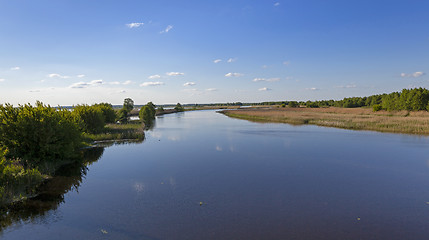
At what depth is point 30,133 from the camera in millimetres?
20656

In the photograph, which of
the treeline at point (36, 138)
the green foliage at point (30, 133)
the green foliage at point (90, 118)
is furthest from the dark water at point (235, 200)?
the green foliage at point (90, 118)

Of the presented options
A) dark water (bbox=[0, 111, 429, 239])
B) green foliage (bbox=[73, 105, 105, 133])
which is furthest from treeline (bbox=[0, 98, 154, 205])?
green foliage (bbox=[73, 105, 105, 133])

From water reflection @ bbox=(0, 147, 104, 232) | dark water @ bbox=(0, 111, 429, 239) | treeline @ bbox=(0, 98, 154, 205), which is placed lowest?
dark water @ bbox=(0, 111, 429, 239)

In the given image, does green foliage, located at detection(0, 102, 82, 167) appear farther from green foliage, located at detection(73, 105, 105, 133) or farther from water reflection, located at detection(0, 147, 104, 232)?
green foliage, located at detection(73, 105, 105, 133)

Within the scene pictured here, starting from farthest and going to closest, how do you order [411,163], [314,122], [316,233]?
[314,122] < [411,163] < [316,233]

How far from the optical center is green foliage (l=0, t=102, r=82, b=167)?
20453 millimetres

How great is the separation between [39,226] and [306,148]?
95.7 feet

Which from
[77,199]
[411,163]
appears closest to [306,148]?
[411,163]

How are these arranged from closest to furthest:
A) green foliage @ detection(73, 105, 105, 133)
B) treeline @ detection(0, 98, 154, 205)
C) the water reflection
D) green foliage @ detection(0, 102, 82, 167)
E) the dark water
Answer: the dark water, the water reflection, treeline @ detection(0, 98, 154, 205), green foliage @ detection(0, 102, 82, 167), green foliage @ detection(73, 105, 105, 133)

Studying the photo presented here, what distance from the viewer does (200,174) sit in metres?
20.1

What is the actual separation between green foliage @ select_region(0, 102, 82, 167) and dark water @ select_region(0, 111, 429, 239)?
10.9ft

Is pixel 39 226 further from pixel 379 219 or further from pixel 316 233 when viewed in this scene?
pixel 379 219

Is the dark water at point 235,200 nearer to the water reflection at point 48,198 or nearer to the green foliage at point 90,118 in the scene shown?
the water reflection at point 48,198

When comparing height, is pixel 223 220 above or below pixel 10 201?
below
